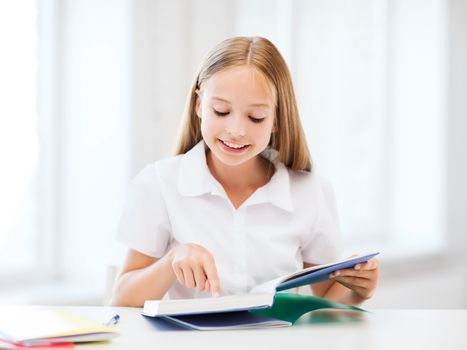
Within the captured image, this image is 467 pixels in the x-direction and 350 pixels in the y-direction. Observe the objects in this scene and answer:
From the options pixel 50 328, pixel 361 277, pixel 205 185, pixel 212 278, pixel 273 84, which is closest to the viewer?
pixel 50 328

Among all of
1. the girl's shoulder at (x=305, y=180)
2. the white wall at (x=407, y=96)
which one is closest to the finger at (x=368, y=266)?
the girl's shoulder at (x=305, y=180)

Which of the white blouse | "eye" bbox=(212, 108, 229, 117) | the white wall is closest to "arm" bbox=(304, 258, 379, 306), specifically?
the white blouse

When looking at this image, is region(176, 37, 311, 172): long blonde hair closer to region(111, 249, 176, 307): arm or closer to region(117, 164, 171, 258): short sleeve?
region(117, 164, 171, 258): short sleeve

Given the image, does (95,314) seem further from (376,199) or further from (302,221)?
(376,199)

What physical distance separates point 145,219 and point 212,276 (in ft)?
1.15

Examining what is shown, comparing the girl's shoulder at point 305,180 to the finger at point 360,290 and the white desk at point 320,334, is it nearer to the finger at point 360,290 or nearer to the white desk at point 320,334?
the finger at point 360,290

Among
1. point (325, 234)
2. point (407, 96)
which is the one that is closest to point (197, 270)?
point (325, 234)

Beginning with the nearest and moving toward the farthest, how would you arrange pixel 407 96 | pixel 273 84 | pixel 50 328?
pixel 50 328 < pixel 273 84 < pixel 407 96

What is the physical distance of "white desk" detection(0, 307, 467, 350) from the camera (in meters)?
0.92

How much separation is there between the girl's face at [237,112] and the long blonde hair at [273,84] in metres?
0.03

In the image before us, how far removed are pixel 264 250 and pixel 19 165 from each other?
1.09 m

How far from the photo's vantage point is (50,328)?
2.95ft

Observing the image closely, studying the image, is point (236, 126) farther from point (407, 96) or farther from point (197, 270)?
point (407, 96)

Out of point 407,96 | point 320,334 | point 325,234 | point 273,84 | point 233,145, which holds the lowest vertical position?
point 320,334
